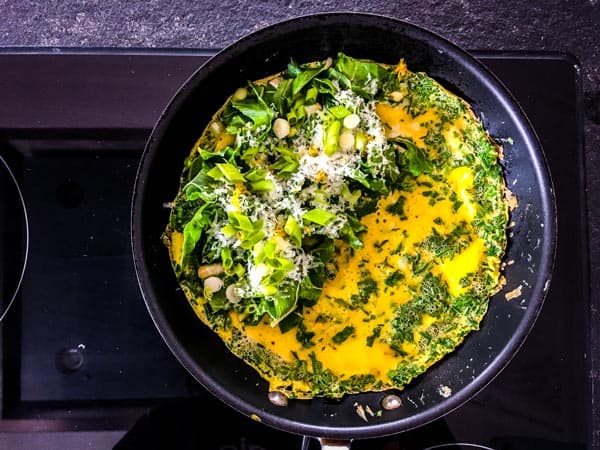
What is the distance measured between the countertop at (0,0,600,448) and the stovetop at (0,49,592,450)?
0.38 feet

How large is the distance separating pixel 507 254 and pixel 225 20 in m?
0.69

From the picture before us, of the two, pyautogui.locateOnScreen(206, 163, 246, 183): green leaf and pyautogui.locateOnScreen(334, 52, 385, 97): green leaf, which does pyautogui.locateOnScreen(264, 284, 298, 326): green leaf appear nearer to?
pyautogui.locateOnScreen(206, 163, 246, 183): green leaf

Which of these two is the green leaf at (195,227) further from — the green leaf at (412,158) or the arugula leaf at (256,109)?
the green leaf at (412,158)

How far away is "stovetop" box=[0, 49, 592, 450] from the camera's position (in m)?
1.27

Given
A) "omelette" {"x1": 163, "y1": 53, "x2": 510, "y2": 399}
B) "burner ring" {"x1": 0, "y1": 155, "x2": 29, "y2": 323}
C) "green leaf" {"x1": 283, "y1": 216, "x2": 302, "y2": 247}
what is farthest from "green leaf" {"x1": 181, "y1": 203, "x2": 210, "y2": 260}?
"burner ring" {"x1": 0, "y1": 155, "x2": 29, "y2": 323}

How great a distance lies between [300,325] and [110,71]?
565mm

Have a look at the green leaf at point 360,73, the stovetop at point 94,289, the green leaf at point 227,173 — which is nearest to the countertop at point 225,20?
the stovetop at point 94,289

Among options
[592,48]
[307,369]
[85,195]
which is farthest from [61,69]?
[592,48]

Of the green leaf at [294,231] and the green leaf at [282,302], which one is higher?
Answer: the green leaf at [294,231]

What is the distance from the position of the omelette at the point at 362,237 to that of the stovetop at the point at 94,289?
0.11 meters

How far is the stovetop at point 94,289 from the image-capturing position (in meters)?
1.27

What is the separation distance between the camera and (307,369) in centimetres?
127

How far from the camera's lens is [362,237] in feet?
4.13

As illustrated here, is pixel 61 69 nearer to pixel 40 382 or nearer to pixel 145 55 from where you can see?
pixel 145 55
